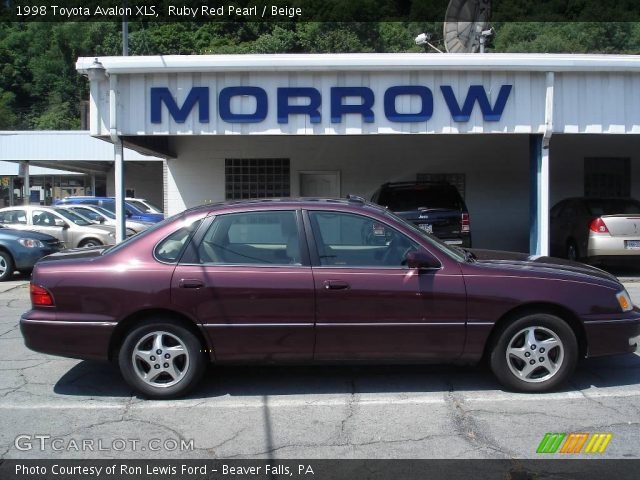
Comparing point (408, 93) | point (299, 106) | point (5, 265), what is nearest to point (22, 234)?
point (5, 265)

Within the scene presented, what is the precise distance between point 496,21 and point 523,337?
58.4 metres

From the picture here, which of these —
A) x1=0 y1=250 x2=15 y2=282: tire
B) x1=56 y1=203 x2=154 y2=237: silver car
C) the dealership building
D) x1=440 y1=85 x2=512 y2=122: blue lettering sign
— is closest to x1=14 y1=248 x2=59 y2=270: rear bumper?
x1=0 y1=250 x2=15 y2=282: tire

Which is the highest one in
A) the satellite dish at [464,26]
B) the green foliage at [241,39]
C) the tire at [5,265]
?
the green foliage at [241,39]

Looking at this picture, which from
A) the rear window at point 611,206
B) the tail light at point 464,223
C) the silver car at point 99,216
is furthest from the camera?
the silver car at point 99,216

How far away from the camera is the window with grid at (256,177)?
16203 mm

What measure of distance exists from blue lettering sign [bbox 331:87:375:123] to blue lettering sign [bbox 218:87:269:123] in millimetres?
1239

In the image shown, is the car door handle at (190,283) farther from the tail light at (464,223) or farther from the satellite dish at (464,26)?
the satellite dish at (464,26)

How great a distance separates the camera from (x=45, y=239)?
13.2m

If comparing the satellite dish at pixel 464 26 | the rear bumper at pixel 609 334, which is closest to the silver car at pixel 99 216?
the satellite dish at pixel 464 26

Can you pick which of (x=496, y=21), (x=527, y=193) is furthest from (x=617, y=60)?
(x=496, y=21)

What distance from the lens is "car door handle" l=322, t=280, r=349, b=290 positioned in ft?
16.6

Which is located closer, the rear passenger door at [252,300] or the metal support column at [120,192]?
the rear passenger door at [252,300]

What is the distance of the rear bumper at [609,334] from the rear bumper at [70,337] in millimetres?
3899

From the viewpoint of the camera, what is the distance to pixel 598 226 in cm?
1205
